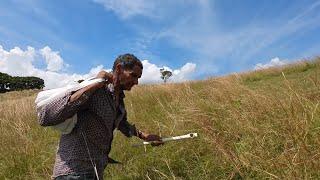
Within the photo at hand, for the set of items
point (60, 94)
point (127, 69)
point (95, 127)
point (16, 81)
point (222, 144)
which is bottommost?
point (222, 144)

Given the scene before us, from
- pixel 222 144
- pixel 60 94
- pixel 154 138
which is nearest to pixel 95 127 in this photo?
pixel 60 94

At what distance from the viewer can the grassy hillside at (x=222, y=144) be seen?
3.65 metres

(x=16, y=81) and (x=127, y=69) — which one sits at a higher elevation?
(x=16, y=81)

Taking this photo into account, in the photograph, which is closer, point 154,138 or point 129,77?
point 129,77

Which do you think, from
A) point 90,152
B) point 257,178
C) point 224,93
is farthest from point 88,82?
point 224,93

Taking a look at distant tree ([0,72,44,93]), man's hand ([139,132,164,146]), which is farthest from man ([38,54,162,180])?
distant tree ([0,72,44,93])

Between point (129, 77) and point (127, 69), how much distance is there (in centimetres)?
6

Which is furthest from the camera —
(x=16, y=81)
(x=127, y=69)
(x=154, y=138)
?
(x=16, y=81)

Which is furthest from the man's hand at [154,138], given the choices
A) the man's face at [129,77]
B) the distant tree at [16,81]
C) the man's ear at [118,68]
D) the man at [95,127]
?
the distant tree at [16,81]

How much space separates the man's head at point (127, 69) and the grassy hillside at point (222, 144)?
2.46 ft

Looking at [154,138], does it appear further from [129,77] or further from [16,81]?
[16,81]

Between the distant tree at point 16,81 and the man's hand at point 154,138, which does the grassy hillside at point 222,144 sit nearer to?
the man's hand at point 154,138

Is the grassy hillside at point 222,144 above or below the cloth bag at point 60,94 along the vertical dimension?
below

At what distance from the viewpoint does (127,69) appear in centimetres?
352
